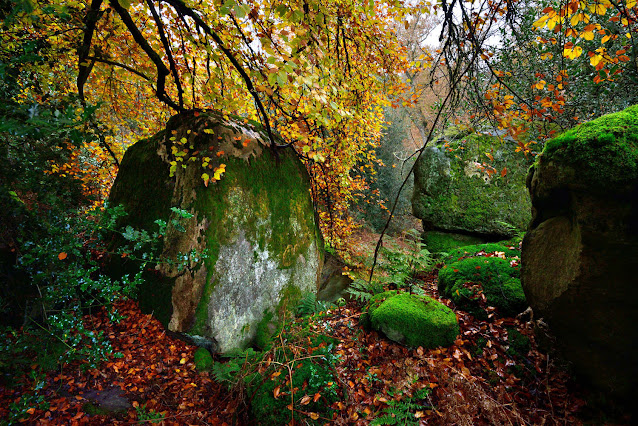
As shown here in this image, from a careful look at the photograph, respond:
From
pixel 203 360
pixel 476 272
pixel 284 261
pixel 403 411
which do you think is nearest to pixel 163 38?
pixel 284 261

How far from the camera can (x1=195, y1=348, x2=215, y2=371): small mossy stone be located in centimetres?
336

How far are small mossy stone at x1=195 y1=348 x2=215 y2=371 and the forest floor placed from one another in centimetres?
6

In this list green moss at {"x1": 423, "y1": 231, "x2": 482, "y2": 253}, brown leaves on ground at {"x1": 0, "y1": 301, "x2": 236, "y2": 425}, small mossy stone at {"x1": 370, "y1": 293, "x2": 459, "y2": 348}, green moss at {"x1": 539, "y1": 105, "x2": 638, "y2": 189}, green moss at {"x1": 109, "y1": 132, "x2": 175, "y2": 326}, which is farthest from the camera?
green moss at {"x1": 423, "y1": 231, "x2": 482, "y2": 253}

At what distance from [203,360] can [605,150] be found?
4.37 meters

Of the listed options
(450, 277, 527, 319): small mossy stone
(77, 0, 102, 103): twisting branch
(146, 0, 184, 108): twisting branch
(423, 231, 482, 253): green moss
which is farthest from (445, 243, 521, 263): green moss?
(77, 0, 102, 103): twisting branch

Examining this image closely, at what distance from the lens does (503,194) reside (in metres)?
7.04

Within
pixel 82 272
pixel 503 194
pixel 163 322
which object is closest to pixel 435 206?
pixel 503 194

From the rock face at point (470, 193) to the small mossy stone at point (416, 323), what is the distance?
14.7ft

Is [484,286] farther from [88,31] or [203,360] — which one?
[88,31]

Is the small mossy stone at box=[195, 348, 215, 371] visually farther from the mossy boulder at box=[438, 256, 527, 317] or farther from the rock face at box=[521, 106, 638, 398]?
the rock face at box=[521, 106, 638, 398]

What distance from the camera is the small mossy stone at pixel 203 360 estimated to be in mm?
3360

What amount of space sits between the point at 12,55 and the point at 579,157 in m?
5.22

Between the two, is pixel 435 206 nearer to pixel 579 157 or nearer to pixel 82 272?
pixel 579 157

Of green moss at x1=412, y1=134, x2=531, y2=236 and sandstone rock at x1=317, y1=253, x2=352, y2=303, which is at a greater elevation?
A: green moss at x1=412, y1=134, x2=531, y2=236
